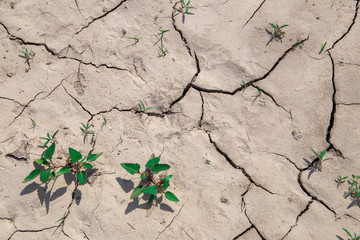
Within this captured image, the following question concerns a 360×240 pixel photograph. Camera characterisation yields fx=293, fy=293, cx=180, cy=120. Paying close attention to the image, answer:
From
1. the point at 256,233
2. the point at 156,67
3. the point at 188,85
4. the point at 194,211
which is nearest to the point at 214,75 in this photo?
the point at 188,85

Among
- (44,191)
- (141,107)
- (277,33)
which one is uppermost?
(277,33)

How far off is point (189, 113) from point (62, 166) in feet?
3.59

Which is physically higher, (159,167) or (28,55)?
(28,55)

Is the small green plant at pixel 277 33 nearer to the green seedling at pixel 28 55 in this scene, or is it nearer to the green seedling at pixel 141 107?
the green seedling at pixel 141 107

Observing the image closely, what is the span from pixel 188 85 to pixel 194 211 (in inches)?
40.8

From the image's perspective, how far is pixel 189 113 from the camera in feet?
8.06

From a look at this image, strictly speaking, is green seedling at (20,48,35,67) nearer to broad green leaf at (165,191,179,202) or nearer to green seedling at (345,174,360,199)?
broad green leaf at (165,191,179,202)

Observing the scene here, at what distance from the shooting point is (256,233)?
2199 millimetres

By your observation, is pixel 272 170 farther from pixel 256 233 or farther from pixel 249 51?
pixel 249 51

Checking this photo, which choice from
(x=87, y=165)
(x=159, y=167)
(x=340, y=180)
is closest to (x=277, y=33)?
(x=340, y=180)

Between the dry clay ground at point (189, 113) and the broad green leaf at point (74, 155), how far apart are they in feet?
0.55

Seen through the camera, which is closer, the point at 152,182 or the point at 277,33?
the point at 152,182

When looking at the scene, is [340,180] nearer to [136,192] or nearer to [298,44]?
[298,44]

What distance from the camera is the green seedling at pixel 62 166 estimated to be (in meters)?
2.21
